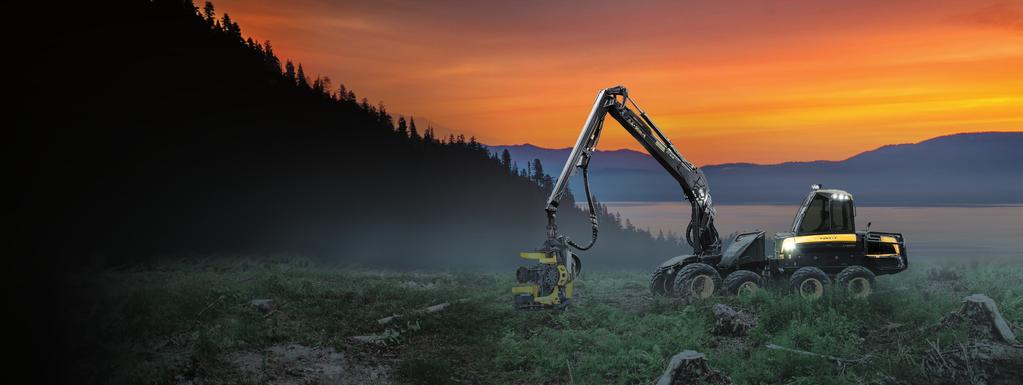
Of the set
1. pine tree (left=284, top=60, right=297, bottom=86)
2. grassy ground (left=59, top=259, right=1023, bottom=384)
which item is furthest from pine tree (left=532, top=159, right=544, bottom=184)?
grassy ground (left=59, top=259, right=1023, bottom=384)

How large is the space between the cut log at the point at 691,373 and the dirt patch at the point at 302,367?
636 cm

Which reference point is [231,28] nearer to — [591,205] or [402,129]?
[402,129]

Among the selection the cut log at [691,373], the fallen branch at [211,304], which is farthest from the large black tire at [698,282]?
the fallen branch at [211,304]

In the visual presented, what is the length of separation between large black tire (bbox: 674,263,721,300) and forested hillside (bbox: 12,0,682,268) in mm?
40483

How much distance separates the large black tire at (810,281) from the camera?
69.8 ft

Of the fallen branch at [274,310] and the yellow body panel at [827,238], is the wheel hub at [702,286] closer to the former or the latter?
the yellow body panel at [827,238]

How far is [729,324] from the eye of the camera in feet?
59.2

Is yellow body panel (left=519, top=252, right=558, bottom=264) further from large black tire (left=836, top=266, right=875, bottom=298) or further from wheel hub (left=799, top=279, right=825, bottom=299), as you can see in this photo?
large black tire (left=836, top=266, right=875, bottom=298)

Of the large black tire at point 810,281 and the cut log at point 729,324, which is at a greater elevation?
the large black tire at point 810,281

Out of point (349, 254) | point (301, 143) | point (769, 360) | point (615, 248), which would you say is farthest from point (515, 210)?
point (769, 360)

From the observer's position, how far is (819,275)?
2130 cm

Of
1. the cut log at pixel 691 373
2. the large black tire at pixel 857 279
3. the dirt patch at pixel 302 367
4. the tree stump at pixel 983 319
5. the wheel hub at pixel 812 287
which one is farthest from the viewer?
the large black tire at pixel 857 279

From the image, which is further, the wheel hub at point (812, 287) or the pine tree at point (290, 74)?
the pine tree at point (290, 74)

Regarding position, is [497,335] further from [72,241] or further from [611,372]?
[72,241]
